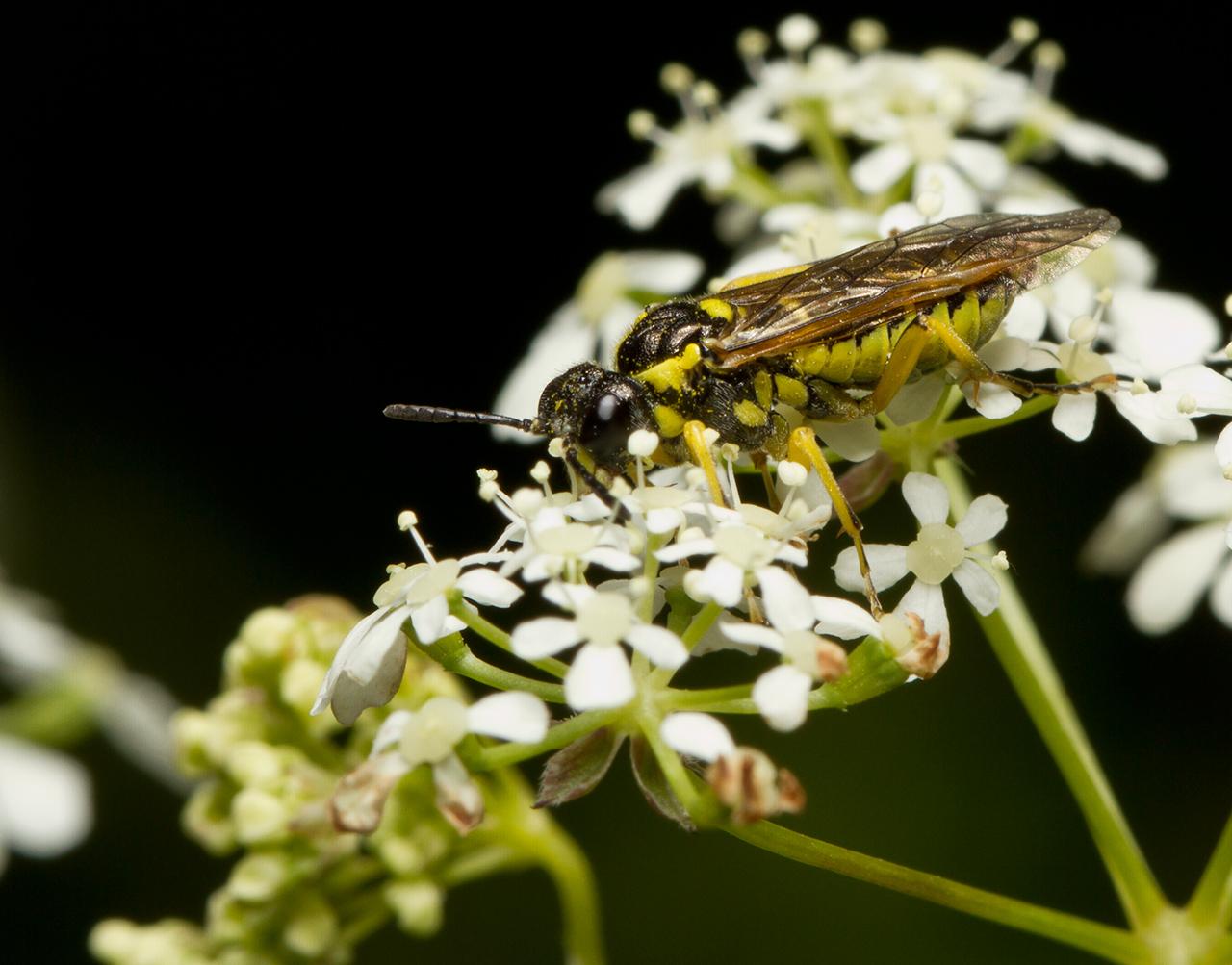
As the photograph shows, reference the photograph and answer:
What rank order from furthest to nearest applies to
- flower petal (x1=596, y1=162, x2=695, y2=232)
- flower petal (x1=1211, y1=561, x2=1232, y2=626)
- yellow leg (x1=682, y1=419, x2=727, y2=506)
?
flower petal (x1=596, y1=162, x2=695, y2=232), flower petal (x1=1211, y1=561, x2=1232, y2=626), yellow leg (x1=682, y1=419, x2=727, y2=506)

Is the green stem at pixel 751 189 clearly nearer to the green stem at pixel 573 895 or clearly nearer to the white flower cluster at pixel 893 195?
the white flower cluster at pixel 893 195

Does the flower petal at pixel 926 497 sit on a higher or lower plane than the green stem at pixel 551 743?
higher

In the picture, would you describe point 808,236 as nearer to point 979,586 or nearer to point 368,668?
point 979,586

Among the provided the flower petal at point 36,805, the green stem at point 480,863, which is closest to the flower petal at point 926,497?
the green stem at point 480,863

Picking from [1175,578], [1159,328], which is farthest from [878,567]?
[1175,578]

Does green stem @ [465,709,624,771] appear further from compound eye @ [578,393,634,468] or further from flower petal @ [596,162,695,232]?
flower petal @ [596,162,695,232]

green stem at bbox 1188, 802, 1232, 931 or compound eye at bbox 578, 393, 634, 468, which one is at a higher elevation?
compound eye at bbox 578, 393, 634, 468

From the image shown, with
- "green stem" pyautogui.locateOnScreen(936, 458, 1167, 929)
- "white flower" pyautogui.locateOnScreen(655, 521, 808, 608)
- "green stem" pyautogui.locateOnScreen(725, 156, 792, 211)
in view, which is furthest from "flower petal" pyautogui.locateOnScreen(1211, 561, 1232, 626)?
"white flower" pyautogui.locateOnScreen(655, 521, 808, 608)
